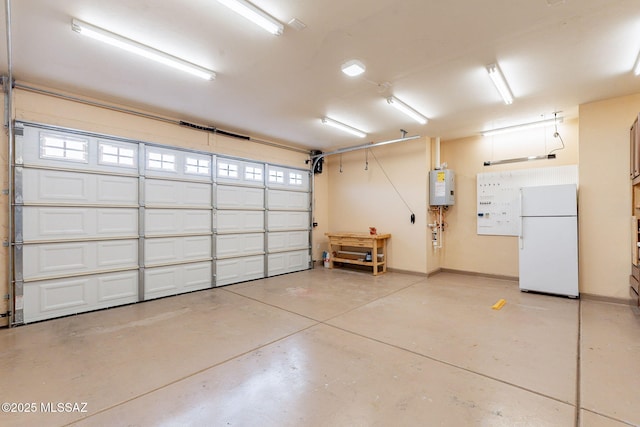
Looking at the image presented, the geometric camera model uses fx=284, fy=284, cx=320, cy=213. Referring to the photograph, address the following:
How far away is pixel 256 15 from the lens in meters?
2.30

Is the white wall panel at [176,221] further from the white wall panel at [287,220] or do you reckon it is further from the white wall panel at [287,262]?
the white wall panel at [287,262]

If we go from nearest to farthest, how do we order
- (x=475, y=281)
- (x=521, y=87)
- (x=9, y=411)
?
(x=9, y=411) → (x=521, y=87) → (x=475, y=281)

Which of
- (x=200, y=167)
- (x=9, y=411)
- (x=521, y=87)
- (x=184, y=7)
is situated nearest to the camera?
(x=9, y=411)

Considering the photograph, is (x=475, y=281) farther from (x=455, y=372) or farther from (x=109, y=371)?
(x=109, y=371)

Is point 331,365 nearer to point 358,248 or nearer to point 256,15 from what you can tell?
point 256,15

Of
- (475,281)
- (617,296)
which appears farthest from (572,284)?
(475,281)

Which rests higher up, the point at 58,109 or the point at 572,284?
the point at 58,109

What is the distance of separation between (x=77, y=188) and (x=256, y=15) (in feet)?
11.2

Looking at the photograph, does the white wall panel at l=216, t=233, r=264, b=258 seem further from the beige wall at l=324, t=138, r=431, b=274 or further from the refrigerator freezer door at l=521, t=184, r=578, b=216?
the refrigerator freezer door at l=521, t=184, r=578, b=216

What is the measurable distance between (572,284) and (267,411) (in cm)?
482

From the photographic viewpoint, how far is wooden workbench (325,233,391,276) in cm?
621

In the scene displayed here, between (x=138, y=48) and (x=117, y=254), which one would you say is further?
(x=117, y=254)

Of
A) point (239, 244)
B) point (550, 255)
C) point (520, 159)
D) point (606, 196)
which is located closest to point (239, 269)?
point (239, 244)

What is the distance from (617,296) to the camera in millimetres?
4082
